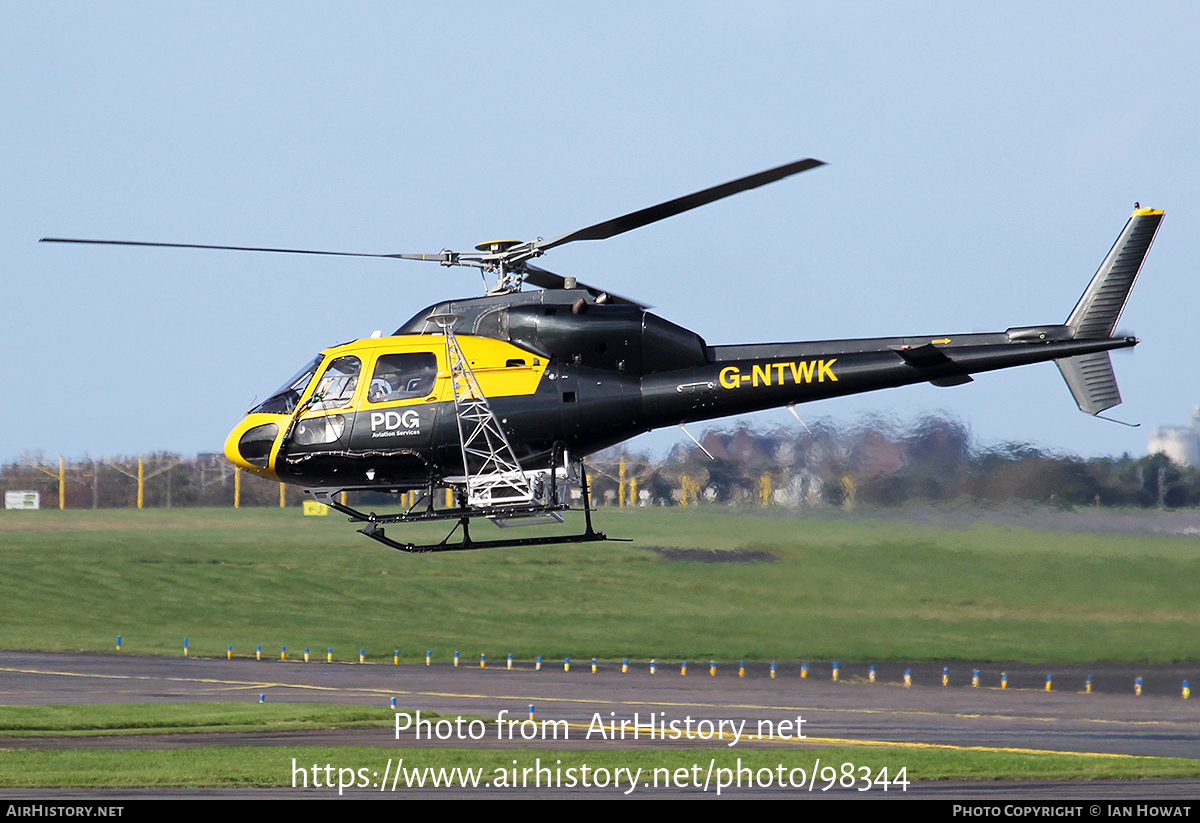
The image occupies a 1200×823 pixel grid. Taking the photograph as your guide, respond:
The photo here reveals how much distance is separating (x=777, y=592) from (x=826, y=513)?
4.20 m

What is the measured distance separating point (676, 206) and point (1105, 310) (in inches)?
248

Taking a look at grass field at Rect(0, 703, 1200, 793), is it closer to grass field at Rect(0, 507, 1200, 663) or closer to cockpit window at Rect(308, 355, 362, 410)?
cockpit window at Rect(308, 355, 362, 410)

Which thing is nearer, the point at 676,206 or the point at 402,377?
the point at 676,206

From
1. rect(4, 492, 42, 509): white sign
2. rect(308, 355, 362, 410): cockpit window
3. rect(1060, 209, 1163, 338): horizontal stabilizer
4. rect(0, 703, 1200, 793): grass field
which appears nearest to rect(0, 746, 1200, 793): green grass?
rect(0, 703, 1200, 793): grass field

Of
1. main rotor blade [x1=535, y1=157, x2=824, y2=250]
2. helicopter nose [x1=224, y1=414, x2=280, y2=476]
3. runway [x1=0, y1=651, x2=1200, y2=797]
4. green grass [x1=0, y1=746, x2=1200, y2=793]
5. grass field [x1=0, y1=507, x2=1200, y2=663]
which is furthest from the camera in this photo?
grass field [x1=0, y1=507, x2=1200, y2=663]

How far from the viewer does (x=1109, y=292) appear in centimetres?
1814

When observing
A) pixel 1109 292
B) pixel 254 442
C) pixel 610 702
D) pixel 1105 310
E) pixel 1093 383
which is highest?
pixel 1109 292

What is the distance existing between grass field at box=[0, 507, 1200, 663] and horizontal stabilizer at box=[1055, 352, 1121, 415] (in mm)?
15148

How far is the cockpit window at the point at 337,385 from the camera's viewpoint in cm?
1967

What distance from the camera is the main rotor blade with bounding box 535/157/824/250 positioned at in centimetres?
1539

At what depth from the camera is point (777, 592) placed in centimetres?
3838

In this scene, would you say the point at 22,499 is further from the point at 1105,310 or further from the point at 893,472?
the point at 1105,310

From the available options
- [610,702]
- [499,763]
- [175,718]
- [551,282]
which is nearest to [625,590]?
[610,702]

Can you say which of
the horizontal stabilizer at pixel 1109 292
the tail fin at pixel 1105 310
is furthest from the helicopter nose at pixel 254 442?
the horizontal stabilizer at pixel 1109 292
